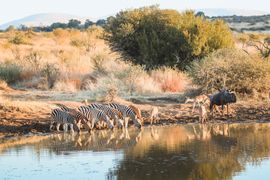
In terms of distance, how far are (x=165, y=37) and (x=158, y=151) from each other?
1537 centimetres

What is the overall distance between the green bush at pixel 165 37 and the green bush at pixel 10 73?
4722mm

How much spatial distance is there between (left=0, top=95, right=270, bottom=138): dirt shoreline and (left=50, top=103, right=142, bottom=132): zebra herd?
27.4 inches

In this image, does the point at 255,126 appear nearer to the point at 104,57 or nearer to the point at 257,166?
the point at 257,166

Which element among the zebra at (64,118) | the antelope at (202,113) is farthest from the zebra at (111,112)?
the antelope at (202,113)

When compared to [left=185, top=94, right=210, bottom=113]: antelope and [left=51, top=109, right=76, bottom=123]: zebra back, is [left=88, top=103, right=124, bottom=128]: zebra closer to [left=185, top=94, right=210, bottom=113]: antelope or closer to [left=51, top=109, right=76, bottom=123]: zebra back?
[left=51, top=109, right=76, bottom=123]: zebra back

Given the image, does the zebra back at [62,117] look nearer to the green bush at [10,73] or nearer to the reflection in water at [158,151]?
the reflection in water at [158,151]

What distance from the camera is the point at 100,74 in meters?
28.9

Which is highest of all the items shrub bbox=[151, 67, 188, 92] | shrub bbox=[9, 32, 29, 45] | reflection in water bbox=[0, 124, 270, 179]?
shrub bbox=[9, 32, 29, 45]

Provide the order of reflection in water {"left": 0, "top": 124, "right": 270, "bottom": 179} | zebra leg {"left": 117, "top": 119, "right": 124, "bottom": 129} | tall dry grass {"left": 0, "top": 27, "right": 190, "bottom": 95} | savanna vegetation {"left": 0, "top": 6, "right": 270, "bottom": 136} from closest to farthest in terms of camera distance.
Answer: reflection in water {"left": 0, "top": 124, "right": 270, "bottom": 179}, zebra leg {"left": 117, "top": 119, "right": 124, "bottom": 129}, savanna vegetation {"left": 0, "top": 6, "right": 270, "bottom": 136}, tall dry grass {"left": 0, "top": 27, "right": 190, "bottom": 95}

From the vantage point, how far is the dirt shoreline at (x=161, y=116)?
19438 mm

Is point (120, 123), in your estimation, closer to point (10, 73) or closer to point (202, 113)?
point (202, 113)

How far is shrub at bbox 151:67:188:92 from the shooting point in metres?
26.8

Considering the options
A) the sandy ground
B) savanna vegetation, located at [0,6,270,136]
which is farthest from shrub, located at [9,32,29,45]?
the sandy ground

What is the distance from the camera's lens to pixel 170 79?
27.0m
